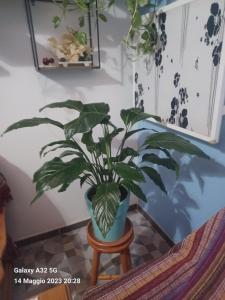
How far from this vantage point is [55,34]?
1229 mm

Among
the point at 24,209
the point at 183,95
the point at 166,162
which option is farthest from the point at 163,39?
the point at 24,209

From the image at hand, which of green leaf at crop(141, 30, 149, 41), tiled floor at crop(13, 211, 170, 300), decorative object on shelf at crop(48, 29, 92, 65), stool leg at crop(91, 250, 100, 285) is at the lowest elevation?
tiled floor at crop(13, 211, 170, 300)

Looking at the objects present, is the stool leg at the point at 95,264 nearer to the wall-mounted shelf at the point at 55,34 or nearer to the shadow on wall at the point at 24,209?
the shadow on wall at the point at 24,209

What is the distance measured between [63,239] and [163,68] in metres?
1.38

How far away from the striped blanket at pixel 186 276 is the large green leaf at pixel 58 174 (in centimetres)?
43

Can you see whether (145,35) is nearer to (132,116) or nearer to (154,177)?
(132,116)

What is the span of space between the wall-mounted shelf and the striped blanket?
1.07 metres

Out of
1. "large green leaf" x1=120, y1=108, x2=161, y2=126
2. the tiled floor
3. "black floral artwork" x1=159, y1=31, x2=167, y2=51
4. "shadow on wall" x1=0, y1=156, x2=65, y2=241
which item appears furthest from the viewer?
"shadow on wall" x1=0, y1=156, x2=65, y2=241

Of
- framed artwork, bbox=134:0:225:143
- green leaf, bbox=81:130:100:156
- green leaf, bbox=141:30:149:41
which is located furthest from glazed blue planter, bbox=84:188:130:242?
green leaf, bbox=141:30:149:41

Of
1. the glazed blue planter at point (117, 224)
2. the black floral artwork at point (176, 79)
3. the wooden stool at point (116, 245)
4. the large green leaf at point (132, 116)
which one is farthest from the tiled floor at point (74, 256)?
the black floral artwork at point (176, 79)

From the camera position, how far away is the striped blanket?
729mm

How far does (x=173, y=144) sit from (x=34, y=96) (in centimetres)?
90

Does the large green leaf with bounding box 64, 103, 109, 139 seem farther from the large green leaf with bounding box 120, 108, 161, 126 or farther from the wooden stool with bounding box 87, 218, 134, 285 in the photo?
the wooden stool with bounding box 87, 218, 134, 285

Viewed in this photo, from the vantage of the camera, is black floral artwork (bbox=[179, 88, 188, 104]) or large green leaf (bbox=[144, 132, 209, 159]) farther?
black floral artwork (bbox=[179, 88, 188, 104])
